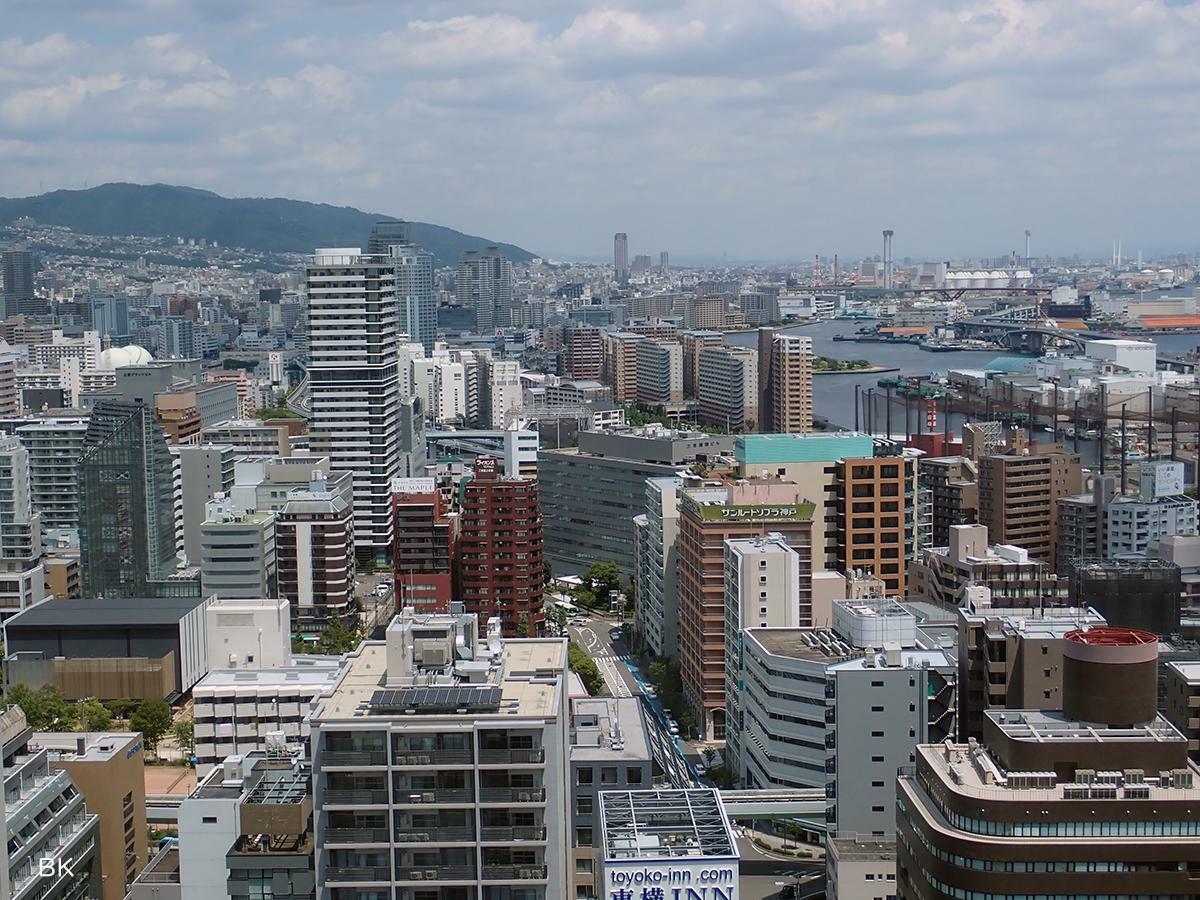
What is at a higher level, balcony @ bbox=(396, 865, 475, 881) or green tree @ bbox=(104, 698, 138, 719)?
balcony @ bbox=(396, 865, 475, 881)

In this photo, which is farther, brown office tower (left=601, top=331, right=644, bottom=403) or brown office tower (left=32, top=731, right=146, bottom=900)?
brown office tower (left=601, top=331, right=644, bottom=403)

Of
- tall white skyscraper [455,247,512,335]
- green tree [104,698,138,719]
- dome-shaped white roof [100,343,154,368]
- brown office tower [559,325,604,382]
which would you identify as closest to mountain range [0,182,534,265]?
tall white skyscraper [455,247,512,335]

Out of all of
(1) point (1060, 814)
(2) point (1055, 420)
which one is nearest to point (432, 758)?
(1) point (1060, 814)

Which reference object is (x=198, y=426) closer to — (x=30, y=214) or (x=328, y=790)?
(x=328, y=790)

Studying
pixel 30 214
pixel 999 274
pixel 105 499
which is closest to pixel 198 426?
pixel 105 499

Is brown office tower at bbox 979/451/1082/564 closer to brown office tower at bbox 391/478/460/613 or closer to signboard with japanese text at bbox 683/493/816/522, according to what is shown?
signboard with japanese text at bbox 683/493/816/522

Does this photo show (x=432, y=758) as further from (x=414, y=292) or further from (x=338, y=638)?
(x=414, y=292)
